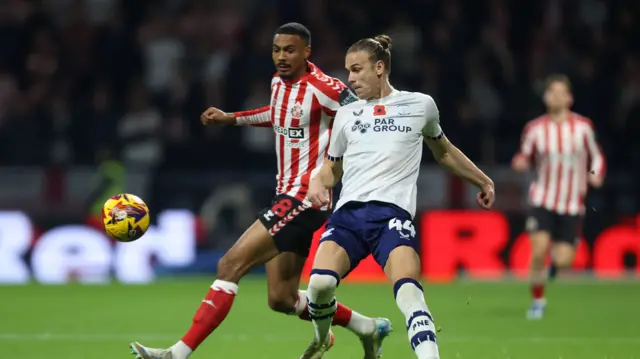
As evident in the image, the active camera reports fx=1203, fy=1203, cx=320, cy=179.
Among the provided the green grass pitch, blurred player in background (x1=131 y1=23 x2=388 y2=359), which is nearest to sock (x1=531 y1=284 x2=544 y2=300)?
the green grass pitch

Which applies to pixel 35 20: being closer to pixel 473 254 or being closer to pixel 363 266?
pixel 363 266

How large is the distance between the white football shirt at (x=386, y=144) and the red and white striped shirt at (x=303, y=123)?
0.86 meters

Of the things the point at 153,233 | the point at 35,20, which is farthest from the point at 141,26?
the point at 153,233

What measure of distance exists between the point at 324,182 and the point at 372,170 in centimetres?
28

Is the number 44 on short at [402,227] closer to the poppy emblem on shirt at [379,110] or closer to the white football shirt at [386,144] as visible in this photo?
the white football shirt at [386,144]

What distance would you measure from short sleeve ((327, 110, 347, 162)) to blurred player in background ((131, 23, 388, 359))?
711mm

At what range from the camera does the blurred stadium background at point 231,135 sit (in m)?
15.4

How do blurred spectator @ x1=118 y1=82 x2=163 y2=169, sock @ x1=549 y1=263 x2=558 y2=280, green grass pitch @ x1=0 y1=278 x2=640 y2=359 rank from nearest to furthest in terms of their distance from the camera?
green grass pitch @ x1=0 y1=278 x2=640 y2=359 → sock @ x1=549 y1=263 x2=558 y2=280 → blurred spectator @ x1=118 y1=82 x2=163 y2=169

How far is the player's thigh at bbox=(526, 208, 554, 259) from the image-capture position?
11.6m

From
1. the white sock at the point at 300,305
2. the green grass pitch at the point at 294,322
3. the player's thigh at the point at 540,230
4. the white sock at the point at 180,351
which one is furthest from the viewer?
the player's thigh at the point at 540,230

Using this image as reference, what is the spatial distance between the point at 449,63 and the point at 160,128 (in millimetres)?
4169

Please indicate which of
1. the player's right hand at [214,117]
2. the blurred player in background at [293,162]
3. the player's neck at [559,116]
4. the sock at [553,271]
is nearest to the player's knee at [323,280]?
the blurred player in background at [293,162]

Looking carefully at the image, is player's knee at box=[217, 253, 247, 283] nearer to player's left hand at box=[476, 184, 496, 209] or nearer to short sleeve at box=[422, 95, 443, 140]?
short sleeve at box=[422, 95, 443, 140]

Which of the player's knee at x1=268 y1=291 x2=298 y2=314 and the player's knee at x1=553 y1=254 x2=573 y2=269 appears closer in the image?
the player's knee at x1=268 y1=291 x2=298 y2=314
